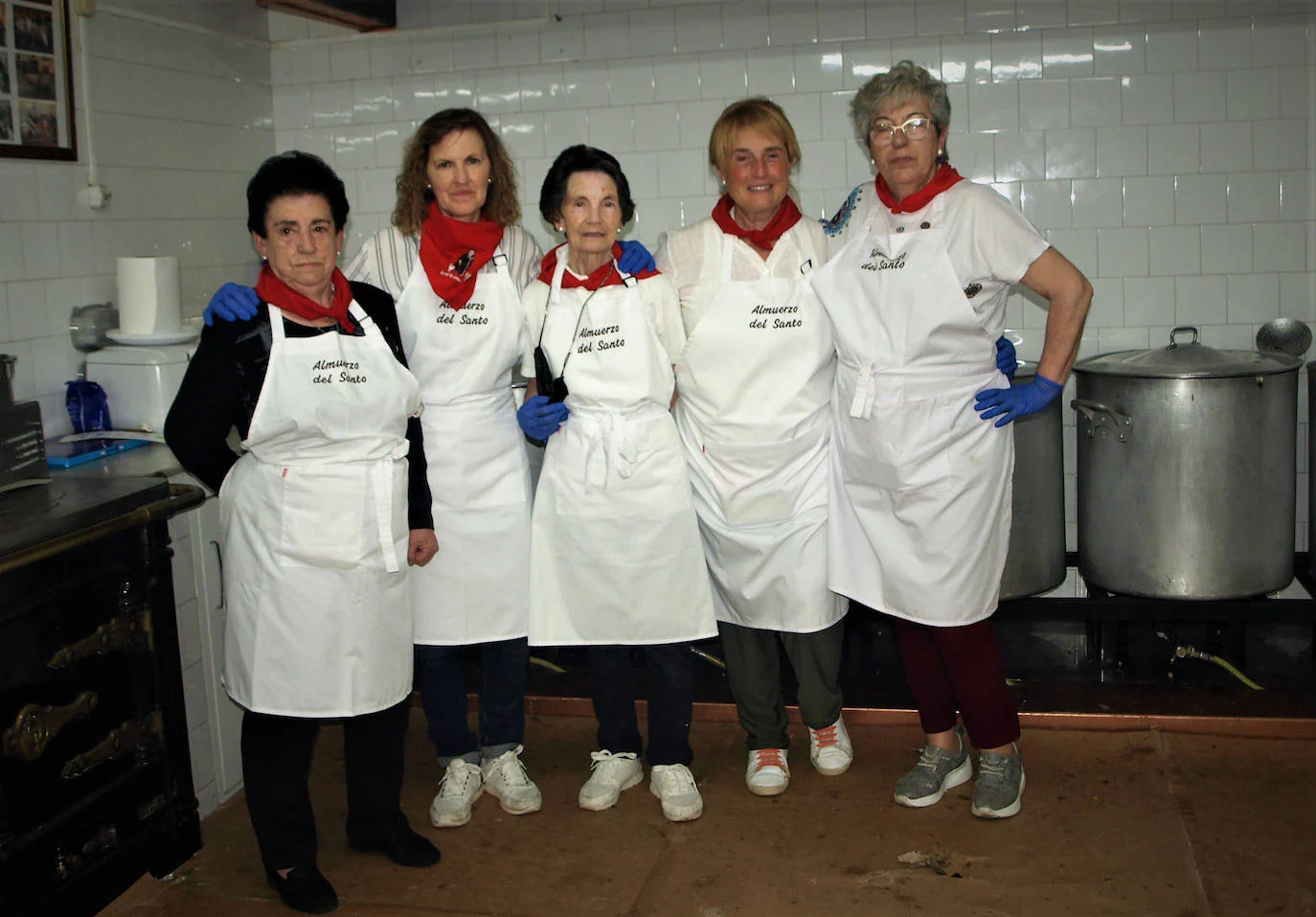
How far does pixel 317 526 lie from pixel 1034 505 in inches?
85.5

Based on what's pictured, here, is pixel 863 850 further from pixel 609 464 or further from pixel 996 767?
pixel 609 464

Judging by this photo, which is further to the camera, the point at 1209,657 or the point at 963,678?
the point at 1209,657

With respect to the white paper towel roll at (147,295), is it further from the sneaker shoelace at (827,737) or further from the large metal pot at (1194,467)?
the large metal pot at (1194,467)

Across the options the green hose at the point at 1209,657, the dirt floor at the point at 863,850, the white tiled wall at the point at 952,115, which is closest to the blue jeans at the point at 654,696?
the dirt floor at the point at 863,850

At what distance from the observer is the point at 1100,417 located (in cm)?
376

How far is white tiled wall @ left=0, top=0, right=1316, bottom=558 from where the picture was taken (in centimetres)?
401

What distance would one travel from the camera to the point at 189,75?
13.7ft

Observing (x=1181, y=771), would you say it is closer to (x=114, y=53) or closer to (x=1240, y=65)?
(x=1240, y=65)

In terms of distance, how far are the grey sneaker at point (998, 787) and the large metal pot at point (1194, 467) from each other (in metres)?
0.98

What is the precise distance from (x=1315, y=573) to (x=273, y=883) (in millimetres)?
3156

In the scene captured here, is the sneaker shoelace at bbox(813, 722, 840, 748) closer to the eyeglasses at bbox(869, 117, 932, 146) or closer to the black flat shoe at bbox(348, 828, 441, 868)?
the black flat shoe at bbox(348, 828, 441, 868)

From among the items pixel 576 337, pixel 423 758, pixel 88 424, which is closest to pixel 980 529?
pixel 576 337

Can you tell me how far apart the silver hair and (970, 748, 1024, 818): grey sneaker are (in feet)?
4.63

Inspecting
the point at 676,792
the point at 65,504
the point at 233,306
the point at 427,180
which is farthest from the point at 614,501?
A: the point at 65,504
